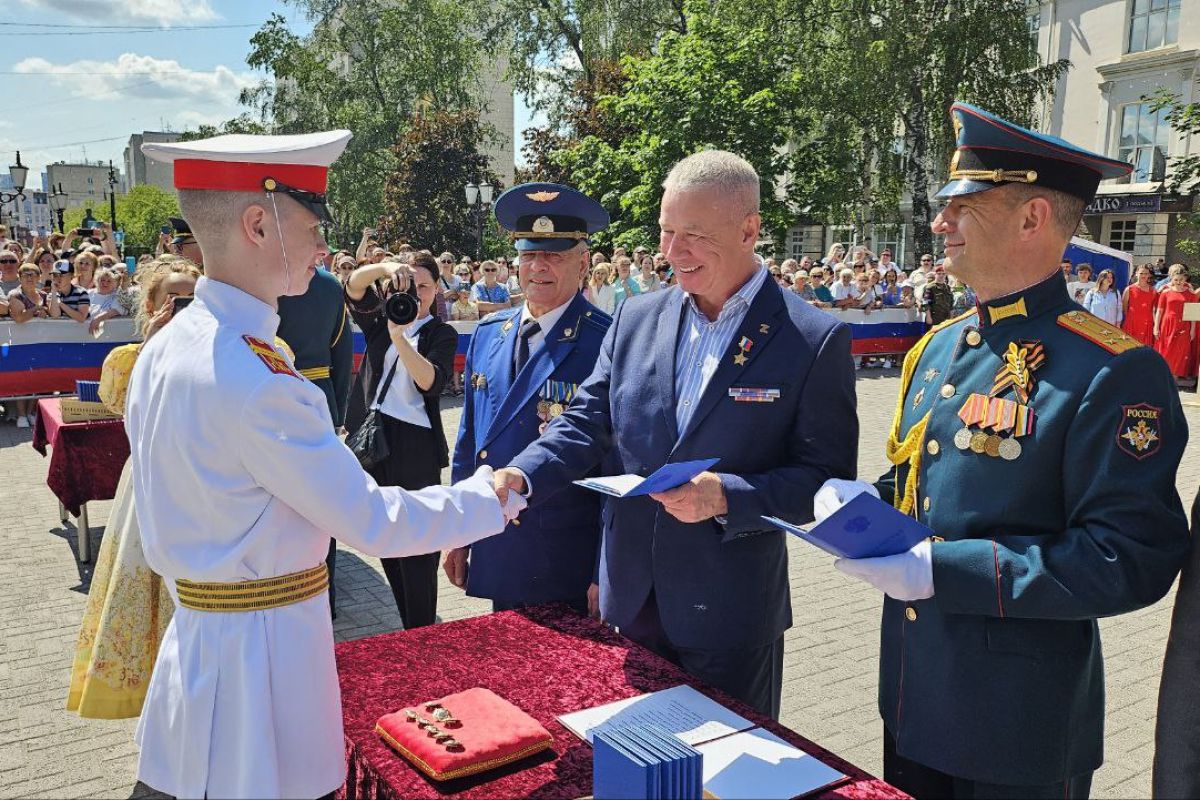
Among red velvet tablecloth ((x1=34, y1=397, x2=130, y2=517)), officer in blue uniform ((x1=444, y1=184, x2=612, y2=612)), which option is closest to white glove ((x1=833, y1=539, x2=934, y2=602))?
officer in blue uniform ((x1=444, y1=184, x2=612, y2=612))

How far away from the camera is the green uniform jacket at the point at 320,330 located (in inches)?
200

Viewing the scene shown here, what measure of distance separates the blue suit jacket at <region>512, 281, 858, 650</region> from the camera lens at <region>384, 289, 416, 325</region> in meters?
1.95

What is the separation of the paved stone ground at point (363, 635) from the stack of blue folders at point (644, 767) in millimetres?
2433

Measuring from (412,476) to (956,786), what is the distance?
124 inches

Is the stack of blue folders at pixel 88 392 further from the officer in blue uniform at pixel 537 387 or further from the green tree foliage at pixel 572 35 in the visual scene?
the green tree foliage at pixel 572 35

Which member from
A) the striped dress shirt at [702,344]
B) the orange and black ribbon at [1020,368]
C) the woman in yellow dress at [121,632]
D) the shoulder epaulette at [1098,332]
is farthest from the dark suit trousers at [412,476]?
the shoulder epaulette at [1098,332]

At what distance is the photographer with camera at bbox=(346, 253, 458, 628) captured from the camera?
459 cm

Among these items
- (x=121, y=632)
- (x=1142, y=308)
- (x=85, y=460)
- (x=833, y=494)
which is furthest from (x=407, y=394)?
(x=1142, y=308)

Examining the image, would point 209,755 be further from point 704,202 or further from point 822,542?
point 704,202

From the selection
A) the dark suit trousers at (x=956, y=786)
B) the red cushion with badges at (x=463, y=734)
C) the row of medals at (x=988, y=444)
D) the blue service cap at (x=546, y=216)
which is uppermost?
the blue service cap at (x=546, y=216)

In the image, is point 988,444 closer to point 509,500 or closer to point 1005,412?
point 1005,412

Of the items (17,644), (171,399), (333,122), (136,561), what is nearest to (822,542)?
(171,399)

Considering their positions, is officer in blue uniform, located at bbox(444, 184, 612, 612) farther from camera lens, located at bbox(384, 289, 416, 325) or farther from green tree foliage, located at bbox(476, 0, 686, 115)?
green tree foliage, located at bbox(476, 0, 686, 115)

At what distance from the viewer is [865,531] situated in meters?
1.88
